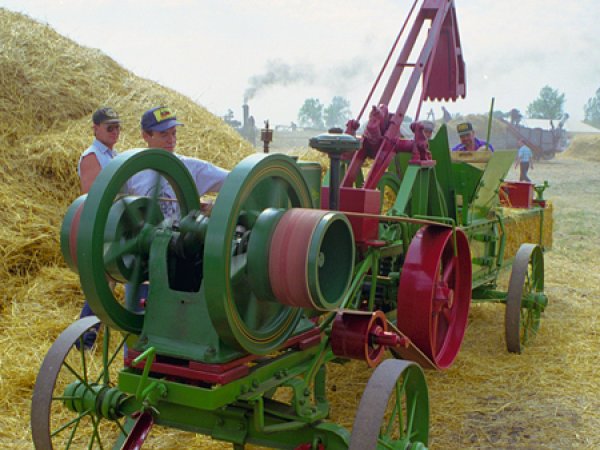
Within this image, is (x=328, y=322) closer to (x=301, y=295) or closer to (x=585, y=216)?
(x=301, y=295)

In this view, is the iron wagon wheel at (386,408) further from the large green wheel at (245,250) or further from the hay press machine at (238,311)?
the large green wheel at (245,250)

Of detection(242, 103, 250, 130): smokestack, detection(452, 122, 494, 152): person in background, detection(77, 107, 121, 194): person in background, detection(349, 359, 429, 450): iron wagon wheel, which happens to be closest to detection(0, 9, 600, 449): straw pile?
detection(349, 359, 429, 450): iron wagon wheel

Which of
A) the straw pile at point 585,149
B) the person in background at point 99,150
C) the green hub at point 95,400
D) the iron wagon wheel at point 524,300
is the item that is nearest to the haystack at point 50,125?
the person in background at point 99,150

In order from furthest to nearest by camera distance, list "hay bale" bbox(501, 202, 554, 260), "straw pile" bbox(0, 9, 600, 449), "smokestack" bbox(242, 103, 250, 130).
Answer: "smokestack" bbox(242, 103, 250, 130) < "hay bale" bbox(501, 202, 554, 260) < "straw pile" bbox(0, 9, 600, 449)

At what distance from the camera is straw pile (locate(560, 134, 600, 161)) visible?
31759 millimetres

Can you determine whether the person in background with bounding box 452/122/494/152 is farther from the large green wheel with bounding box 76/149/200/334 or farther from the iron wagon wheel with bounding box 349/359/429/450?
the large green wheel with bounding box 76/149/200/334

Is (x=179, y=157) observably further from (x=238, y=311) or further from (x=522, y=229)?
(x=522, y=229)

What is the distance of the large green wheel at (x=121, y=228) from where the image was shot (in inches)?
95.4

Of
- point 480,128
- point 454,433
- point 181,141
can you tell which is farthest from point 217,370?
point 480,128

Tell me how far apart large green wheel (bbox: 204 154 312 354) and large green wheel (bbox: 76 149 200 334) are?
1.37 ft

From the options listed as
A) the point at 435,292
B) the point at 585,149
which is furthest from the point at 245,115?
the point at 435,292

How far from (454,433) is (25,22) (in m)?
6.80

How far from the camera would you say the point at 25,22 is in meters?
7.91

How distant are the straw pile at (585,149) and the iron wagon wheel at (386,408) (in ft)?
102
